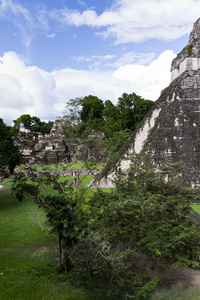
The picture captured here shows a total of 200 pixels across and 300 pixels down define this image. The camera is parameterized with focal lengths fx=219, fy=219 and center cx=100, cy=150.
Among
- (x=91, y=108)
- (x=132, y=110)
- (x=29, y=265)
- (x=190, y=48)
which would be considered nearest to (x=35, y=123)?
(x=91, y=108)

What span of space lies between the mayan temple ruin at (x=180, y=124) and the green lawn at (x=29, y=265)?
16.0 ft

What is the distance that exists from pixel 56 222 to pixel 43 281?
1.45 m

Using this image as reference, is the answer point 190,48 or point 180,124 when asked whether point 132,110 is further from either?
point 180,124

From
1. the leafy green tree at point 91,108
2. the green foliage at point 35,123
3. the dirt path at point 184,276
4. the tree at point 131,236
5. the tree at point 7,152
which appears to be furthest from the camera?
the green foliage at point 35,123

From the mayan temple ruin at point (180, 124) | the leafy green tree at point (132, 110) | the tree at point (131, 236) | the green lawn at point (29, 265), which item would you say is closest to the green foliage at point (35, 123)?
the leafy green tree at point (132, 110)

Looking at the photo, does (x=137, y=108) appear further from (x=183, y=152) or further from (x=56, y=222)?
(x=56, y=222)

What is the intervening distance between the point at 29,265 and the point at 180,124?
35.1 ft

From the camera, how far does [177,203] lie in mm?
Result: 5238

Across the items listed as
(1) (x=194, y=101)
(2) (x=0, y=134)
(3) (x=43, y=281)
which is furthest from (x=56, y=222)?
(1) (x=194, y=101)

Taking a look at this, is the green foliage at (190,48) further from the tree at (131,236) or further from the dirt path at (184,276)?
the dirt path at (184,276)

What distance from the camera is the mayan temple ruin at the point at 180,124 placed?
12.0m

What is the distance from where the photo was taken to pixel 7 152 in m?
9.26

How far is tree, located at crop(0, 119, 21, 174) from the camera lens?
9.23 metres

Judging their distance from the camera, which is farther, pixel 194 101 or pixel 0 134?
pixel 194 101
